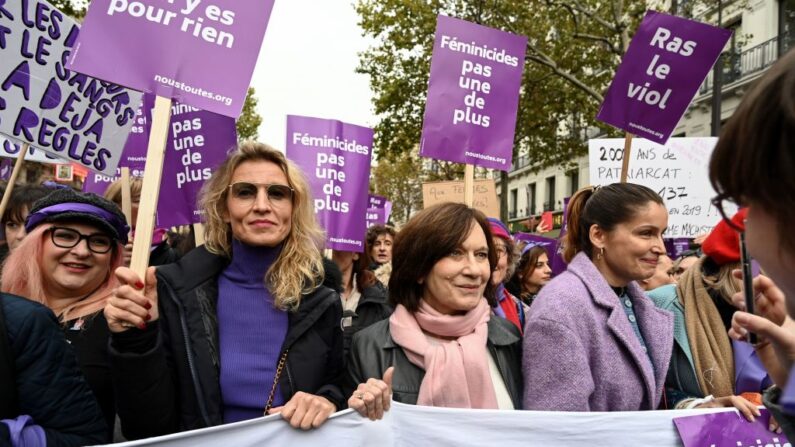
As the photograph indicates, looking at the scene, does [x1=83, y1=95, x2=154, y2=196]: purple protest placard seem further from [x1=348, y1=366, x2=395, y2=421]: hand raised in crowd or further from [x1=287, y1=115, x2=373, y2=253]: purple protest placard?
[x1=348, y1=366, x2=395, y2=421]: hand raised in crowd

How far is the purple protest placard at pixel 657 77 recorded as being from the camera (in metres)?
4.15

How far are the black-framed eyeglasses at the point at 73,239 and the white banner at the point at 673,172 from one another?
17.4 ft

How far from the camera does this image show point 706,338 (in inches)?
104

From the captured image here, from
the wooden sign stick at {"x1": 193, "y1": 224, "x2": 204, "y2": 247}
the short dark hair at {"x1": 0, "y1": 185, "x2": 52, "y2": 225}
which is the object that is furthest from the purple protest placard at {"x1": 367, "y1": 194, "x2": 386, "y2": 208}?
the short dark hair at {"x1": 0, "y1": 185, "x2": 52, "y2": 225}

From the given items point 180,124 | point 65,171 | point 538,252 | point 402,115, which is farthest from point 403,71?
point 180,124

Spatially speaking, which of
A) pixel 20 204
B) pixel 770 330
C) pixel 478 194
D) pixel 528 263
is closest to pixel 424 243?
pixel 770 330

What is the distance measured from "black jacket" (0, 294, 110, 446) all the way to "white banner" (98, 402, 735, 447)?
0.60 m

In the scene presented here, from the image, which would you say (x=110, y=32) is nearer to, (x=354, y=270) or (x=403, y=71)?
(x=354, y=270)

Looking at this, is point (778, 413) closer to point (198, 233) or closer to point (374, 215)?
point (198, 233)

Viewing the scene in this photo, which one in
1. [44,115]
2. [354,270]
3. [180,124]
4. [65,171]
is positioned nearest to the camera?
[44,115]

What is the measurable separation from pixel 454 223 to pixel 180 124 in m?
2.52

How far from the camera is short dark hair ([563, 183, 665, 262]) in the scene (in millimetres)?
2680

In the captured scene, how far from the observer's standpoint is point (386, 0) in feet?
55.4

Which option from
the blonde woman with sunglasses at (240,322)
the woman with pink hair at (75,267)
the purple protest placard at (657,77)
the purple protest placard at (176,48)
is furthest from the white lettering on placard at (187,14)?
the purple protest placard at (657,77)
